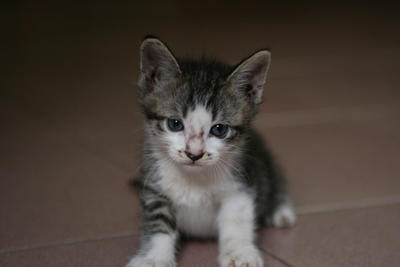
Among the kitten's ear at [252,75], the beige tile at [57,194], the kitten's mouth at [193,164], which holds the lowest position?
the beige tile at [57,194]

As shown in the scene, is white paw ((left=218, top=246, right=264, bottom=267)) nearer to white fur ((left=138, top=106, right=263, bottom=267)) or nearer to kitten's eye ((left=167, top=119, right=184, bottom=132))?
white fur ((left=138, top=106, right=263, bottom=267))

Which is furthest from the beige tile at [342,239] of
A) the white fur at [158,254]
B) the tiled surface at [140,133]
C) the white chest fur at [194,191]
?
the white fur at [158,254]

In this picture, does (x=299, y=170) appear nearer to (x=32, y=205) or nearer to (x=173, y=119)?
(x=173, y=119)

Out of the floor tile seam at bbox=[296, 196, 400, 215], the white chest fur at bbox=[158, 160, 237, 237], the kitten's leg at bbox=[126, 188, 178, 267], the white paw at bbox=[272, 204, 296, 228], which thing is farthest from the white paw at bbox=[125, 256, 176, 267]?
the floor tile seam at bbox=[296, 196, 400, 215]

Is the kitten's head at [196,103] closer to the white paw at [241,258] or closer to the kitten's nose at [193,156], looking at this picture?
the kitten's nose at [193,156]

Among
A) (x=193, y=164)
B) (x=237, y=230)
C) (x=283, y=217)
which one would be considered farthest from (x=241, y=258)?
(x=283, y=217)

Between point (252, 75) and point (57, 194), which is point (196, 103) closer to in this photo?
point (252, 75)

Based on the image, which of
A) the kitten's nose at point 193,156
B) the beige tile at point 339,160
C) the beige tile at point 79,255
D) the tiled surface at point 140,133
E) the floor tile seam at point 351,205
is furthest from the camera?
the beige tile at point 339,160

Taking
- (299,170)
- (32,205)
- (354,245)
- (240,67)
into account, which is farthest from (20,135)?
(354,245)
